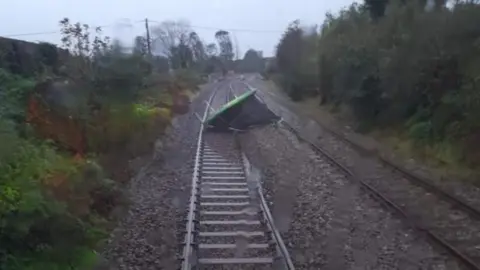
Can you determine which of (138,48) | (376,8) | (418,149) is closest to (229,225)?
(418,149)

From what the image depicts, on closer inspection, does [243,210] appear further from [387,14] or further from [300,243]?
[387,14]

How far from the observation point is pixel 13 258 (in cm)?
734

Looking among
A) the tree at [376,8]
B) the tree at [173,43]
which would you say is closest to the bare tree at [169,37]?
the tree at [173,43]

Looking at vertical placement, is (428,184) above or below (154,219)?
below

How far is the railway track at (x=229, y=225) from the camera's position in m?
7.80

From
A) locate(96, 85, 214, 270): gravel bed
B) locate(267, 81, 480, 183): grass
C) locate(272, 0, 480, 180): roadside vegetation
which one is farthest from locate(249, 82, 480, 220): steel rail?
locate(96, 85, 214, 270): gravel bed

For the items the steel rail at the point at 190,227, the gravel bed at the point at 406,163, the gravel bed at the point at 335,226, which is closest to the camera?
the steel rail at the point at 190,227

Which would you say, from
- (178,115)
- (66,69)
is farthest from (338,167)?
(178,115)

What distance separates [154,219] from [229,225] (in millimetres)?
1528

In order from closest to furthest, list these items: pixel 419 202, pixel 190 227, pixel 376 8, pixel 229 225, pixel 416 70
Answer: pixel 190 227 < pixel 229 225 < pixel 419 202 < pixel 416 70 < pixel 376 8

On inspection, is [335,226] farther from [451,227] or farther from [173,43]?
[173,43]

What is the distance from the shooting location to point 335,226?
32.6 feet

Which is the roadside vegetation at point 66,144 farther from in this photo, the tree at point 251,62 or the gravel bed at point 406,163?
the tree at point 251,62

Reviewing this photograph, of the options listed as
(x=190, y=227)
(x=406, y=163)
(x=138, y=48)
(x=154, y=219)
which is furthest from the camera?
(x=138, y=48)
